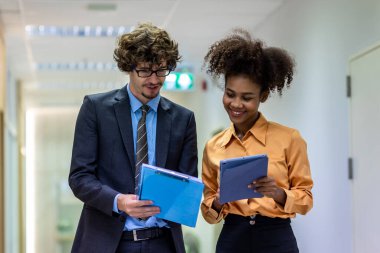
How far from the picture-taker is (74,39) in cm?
766

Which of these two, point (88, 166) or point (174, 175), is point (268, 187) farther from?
point (88, 166)

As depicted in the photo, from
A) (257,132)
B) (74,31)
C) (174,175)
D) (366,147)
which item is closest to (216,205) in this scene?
(257,132)

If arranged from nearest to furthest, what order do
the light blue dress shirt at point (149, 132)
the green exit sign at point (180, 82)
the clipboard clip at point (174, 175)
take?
the clipboard clip at point (174, 175) → the light blue dress shirt at point (149, 132) → the green exit sign at point (180, 82)

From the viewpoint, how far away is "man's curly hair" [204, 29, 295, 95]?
2.65 m

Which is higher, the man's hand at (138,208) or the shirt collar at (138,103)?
the shirt collar at (138,103)

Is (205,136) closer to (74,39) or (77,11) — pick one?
(74,39)

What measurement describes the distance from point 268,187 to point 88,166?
0.66 meters

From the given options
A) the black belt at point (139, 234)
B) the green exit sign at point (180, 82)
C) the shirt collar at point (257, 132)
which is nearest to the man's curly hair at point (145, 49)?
the shirt collar at point (257, 132)

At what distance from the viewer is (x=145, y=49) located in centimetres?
251

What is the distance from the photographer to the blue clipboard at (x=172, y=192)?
2.22 metres

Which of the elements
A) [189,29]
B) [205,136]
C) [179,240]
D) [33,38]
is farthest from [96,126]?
[205,136]

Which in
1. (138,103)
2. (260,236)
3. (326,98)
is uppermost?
(326,98)

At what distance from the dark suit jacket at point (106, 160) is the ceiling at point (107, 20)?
3.42 meters

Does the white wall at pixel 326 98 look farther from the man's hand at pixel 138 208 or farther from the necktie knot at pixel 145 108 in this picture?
the man's hand at pixel 138 208
